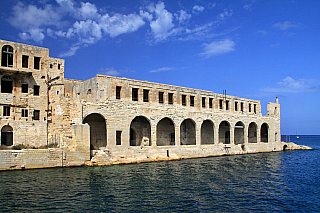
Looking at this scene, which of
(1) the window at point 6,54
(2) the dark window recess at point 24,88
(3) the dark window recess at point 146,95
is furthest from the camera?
(3) the dark window recess at point 146,95

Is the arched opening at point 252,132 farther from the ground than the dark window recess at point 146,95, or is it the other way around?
the dark window recess at point 146,95

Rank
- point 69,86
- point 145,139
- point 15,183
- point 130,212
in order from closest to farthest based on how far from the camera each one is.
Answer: point 130,212, point 15,183, point 145,139, point 69,86

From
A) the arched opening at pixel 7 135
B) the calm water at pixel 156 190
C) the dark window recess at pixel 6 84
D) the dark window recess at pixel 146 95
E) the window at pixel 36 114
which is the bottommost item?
the calm water at pixel 156 190

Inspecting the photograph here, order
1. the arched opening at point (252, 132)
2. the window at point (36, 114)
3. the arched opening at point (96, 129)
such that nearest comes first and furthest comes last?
the window at point (36, 114), the arched opening at point (96, 129), the arched opening at point (252, 132)

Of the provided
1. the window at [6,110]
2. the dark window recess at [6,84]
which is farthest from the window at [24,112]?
the dark window recess at [6,84]

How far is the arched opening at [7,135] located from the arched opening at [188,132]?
2015 cm

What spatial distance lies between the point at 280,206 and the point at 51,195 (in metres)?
12.4

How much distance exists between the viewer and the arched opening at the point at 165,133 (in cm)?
3475

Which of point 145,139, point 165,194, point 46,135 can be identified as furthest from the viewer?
point 145,139

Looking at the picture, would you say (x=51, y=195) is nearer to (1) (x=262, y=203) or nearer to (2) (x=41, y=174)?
(2) (x=41, y=174)

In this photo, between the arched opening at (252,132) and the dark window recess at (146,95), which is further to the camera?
the arched opening at (252,132)

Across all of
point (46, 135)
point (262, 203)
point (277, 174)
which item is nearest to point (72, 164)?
point (46, 135)

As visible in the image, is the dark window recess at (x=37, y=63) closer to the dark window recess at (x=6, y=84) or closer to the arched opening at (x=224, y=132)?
the dark window recess at (x=6, y=84)

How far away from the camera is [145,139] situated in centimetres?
3231
